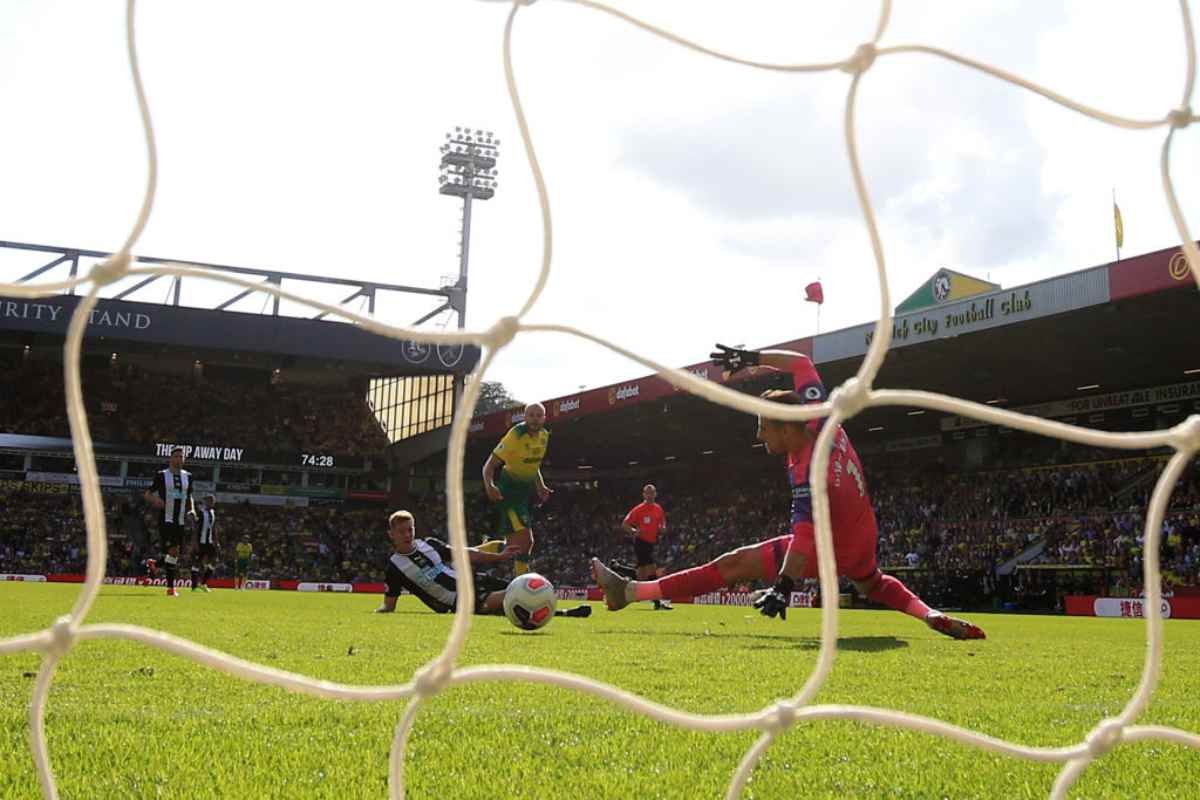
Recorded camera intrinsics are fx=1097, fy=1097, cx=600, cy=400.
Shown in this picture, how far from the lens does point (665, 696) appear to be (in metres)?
3.40

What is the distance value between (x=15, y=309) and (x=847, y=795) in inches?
1247

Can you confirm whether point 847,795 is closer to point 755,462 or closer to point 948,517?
point 948,517

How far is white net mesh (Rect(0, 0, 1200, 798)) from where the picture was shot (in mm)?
1759

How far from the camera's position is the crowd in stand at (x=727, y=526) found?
21.8 meters

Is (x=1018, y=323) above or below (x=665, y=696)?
above

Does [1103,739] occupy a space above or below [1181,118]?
below

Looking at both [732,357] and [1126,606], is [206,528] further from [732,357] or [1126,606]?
[1126,606]

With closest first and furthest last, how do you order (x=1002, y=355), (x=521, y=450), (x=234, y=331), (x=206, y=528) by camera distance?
(x=521, y=450)
(x=206, y=528)
(x=1002, y=355)
(x=234, y=331)

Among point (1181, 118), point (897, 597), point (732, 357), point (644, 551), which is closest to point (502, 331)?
point (1181, 118)

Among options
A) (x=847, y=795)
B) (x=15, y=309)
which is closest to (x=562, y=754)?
(x=847, y=795)

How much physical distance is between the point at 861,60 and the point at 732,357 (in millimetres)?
3405

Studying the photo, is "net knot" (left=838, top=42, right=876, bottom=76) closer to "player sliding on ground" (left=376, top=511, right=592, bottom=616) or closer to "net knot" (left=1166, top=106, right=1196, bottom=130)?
"net knot" (left=1166, top=106, right=1196, bottom=130)

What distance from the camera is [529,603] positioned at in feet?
21.3

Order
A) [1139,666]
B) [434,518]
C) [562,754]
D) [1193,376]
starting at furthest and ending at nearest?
[434,518], [1193,376], [1139,666], [562,754]
